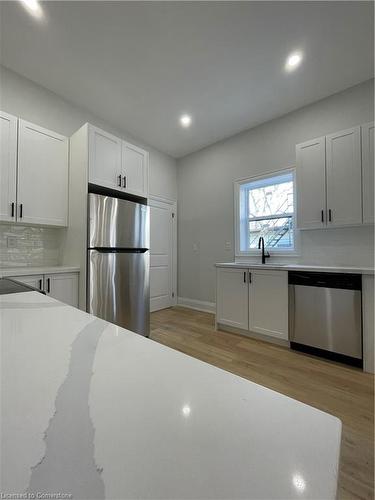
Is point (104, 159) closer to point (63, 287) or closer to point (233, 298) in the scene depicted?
point (63, 287)

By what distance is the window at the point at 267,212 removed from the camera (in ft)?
10.0

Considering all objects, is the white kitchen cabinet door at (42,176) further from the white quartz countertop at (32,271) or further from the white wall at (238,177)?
the white wall at (238,177)

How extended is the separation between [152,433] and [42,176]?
2713 millimetres

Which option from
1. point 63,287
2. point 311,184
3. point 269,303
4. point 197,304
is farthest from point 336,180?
point 63,287

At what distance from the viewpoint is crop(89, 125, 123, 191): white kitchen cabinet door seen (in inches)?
91.0

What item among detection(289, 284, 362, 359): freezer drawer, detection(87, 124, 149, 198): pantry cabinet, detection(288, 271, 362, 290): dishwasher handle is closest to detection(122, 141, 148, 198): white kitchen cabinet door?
detection(87, 124, 149, 198): pantry cabinet

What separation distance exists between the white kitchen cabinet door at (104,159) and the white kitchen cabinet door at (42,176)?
416 millimetres

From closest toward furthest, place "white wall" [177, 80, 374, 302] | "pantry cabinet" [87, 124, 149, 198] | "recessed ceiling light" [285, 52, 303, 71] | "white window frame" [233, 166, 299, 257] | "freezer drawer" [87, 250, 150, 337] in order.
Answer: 1. "recessed ceiling light" [285, 52, 303, 71]
2. "freezer drawer" [87, 250, 150, 337]
3. "pantry cabinet" [87, 124, 149, 198]
4. "white wall" [177, 80, 374, 302]
5. "white window frame" [233, 166, 299, 257]

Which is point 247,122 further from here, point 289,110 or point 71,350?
point 71,350

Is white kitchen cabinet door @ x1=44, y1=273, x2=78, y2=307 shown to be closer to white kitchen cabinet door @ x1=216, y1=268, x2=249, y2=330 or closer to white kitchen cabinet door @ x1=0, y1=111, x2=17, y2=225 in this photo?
white kitchen cabinet door @ x1=0, y1=111, x2=17, y2=225

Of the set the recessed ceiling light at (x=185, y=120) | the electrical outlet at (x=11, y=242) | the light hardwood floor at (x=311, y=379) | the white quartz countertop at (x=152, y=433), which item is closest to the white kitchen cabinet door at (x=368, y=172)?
the light hardwood floor at (x=311, y=379)

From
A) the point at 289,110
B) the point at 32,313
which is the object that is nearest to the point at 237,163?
the point at 289,110

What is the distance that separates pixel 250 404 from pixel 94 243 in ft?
7.28

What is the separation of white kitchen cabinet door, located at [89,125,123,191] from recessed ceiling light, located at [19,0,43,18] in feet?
2.73
